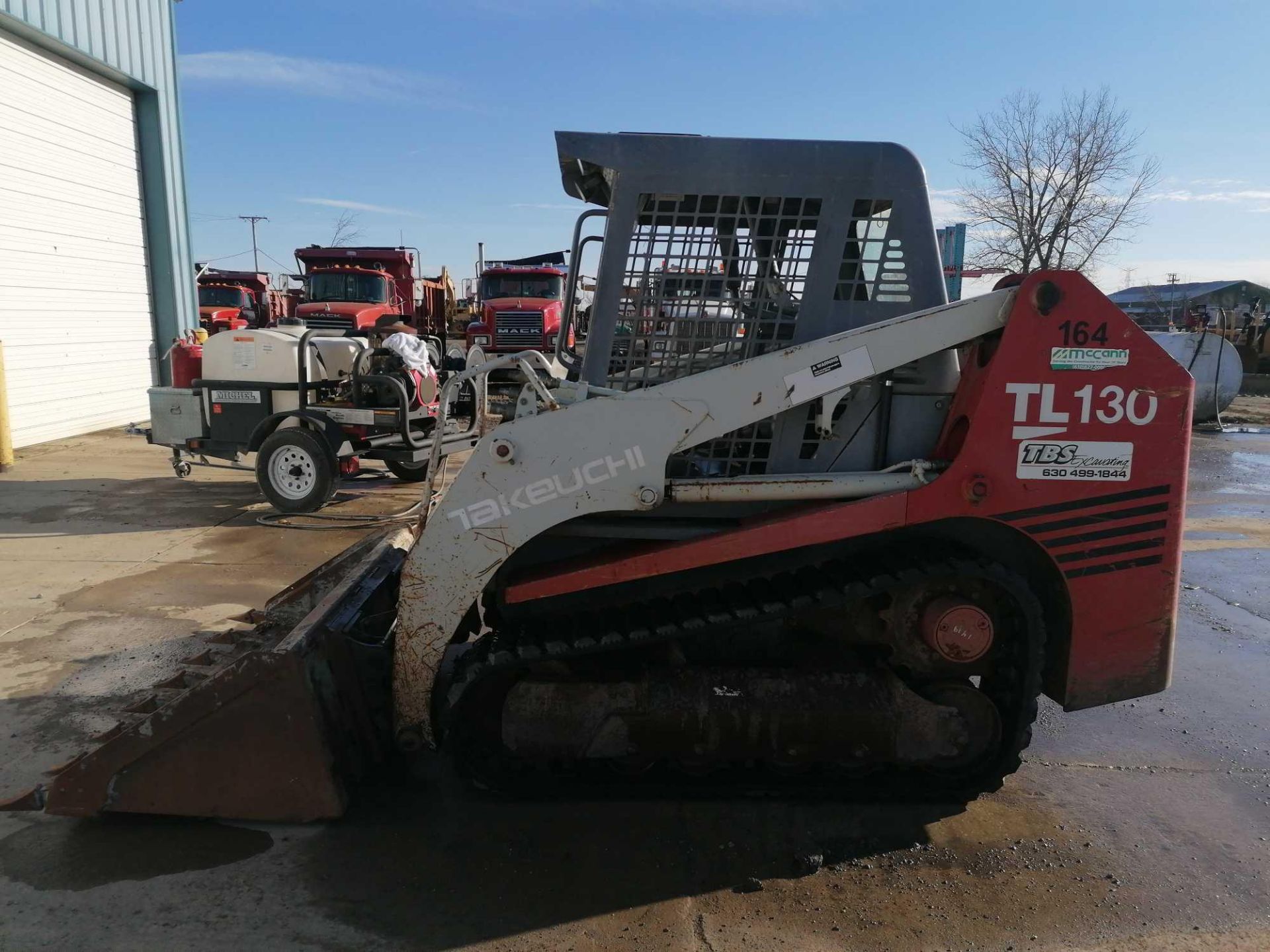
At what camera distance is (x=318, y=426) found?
7844mm

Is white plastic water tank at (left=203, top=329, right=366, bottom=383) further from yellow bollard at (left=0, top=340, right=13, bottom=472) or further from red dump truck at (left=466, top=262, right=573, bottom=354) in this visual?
red dump truck at (left=466, top=262, right=573, bottom=354)

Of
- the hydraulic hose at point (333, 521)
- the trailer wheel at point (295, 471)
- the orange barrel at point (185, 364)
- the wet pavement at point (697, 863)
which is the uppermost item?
the orange barrel at point (185, 364)

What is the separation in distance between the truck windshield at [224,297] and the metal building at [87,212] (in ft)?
25.4

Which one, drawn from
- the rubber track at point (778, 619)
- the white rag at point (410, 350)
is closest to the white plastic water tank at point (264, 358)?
the white rag at point (410, 350)

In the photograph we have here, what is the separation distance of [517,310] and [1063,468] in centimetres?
1718

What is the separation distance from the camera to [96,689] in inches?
171

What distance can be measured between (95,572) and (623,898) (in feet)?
16.7

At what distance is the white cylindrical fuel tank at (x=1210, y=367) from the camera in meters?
16.0

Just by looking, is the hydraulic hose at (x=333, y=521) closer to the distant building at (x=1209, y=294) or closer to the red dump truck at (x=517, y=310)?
the red dump truck at (x=517, y=310)

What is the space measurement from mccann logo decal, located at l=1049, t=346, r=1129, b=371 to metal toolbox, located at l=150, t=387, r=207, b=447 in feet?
25.6

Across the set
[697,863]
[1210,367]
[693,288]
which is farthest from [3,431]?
[1210,367]

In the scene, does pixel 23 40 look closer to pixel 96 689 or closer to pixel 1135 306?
pixel 96 689

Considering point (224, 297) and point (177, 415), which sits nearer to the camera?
point (177, 415)

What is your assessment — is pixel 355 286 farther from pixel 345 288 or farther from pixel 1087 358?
pixel 1087 358
